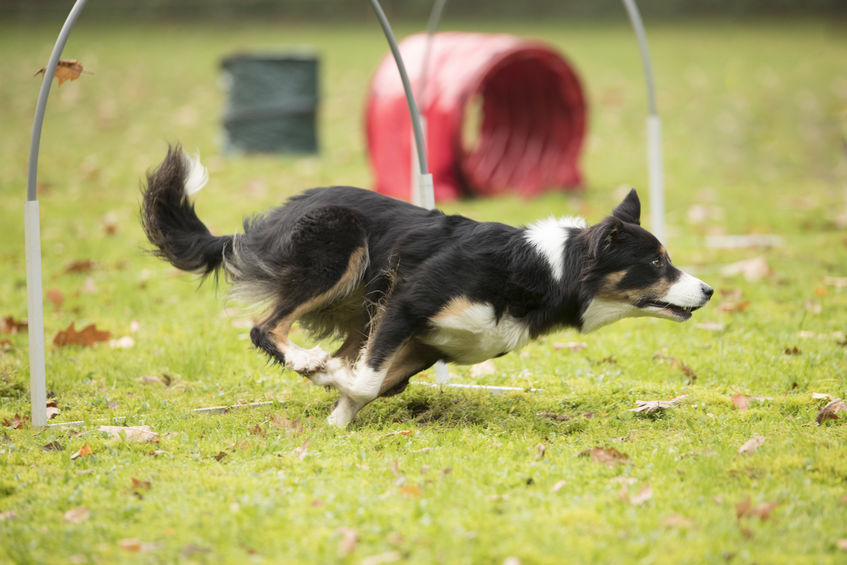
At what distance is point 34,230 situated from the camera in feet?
13.5

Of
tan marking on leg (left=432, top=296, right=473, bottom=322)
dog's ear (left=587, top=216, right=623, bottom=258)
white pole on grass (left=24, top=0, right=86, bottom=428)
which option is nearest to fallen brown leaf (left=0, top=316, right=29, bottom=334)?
white pole on grass (left=24, top=0, right=86, bottom=428)

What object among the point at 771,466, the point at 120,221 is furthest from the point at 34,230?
the point at 120,221

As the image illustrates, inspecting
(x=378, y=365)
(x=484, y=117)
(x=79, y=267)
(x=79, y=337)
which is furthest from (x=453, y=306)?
(x=484, y=117)

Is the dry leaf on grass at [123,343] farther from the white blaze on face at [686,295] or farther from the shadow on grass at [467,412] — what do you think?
the white blaze on face at [686,295]

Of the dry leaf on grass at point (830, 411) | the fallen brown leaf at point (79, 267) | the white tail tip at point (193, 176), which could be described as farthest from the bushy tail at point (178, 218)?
the fallen brown leaf at point (79, 267)

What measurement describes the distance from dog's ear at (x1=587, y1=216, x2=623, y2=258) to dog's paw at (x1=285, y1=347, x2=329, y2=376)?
1349mm

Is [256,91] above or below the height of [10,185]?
above

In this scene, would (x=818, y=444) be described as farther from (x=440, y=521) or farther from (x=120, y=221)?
(x=120, y=221)

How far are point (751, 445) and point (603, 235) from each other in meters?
1.11

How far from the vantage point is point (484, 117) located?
40.1ft

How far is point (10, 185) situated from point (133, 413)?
809 centimetres

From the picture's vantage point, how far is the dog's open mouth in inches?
171

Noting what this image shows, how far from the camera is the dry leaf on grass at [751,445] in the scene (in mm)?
3750

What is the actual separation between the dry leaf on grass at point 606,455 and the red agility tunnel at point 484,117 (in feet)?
20.0
